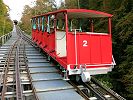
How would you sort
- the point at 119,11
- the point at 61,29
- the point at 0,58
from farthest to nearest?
the point at 119,11 < the point at 0,58 < the point at 61,29

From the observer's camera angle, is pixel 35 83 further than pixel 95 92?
Yes

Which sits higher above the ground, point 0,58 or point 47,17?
point 47,17

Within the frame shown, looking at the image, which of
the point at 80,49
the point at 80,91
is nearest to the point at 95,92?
the point at 80,91

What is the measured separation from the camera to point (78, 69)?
36.0ft

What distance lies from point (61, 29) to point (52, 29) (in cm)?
43

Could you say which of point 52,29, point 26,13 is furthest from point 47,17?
point 26,13

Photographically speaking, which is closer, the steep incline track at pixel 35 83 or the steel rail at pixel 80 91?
the steep incline track at pixel 35 83

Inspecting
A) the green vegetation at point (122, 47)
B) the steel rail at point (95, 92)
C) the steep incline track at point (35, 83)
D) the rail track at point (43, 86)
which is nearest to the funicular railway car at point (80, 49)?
the steel rail at point (95, 92)

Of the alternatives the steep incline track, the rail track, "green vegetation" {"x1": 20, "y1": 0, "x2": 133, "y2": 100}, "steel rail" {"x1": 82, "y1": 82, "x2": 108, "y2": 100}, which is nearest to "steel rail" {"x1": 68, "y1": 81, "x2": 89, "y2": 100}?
the rail track

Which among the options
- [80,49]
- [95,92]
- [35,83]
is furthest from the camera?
[80,49]

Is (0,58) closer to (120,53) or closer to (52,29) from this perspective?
(52,29)

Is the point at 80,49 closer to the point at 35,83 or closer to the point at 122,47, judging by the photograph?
the point at 35,83

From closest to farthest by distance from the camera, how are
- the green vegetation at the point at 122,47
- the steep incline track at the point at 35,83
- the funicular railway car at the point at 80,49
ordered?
the steep incline track at the point at 35,83
the funicular railway car at the point at 80,49
the green vegetation at the point at 122,47

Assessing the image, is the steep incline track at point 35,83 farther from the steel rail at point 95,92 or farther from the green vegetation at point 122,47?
the green vegetation at point 122,47
